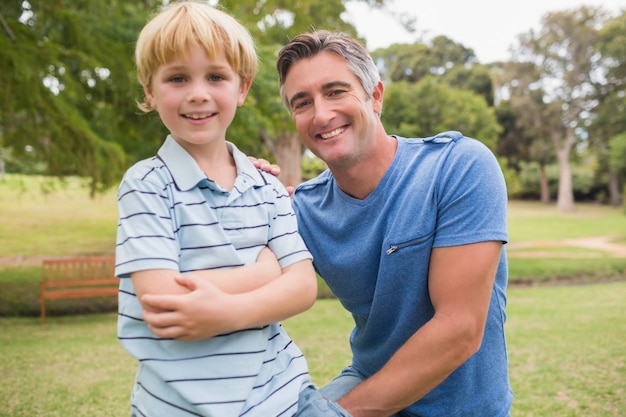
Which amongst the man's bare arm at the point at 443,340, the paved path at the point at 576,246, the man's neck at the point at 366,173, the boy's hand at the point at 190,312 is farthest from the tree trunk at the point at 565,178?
the boy's hand at the point at 190,312

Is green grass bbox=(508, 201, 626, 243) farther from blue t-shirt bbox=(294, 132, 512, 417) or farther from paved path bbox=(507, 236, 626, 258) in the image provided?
blue t-shirt bbox=(294, 132, 512, 417)

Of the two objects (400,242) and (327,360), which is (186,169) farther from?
(327,360)

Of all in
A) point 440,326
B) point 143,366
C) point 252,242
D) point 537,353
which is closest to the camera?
point 143,366

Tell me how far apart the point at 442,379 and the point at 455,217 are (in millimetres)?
516

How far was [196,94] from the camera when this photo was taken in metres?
1.54

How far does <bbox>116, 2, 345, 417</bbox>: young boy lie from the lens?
144cm

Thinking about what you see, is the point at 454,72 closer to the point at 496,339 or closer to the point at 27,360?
the point at 27,360

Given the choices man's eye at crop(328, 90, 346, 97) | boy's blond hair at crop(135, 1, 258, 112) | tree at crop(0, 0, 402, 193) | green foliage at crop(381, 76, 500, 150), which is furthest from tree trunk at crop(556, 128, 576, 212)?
boy's blond hair at crop(135, 1, 258, 112)

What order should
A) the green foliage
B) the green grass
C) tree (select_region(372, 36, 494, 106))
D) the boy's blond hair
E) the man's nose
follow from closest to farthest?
the boy's blond hair → the man's nose → the green foliage → the green grass → tree (select_region(372, 36, 494, 106))

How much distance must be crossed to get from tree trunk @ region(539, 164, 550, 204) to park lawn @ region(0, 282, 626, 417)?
97.5 ft

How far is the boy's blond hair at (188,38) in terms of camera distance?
1.52m

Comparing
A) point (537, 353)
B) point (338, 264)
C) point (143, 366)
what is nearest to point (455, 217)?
point (338, 264)

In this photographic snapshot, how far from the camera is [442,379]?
6.50 ft

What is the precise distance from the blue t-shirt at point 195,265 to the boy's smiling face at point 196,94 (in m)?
0.08
